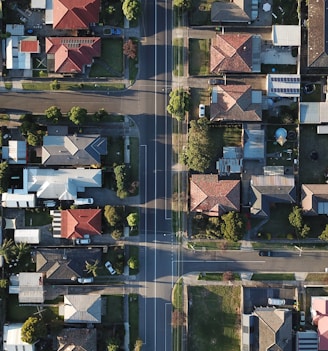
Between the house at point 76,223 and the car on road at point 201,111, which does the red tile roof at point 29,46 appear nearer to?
the house at point 76,223

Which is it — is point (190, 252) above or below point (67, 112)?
below

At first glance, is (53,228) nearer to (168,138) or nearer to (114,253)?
(114,253)

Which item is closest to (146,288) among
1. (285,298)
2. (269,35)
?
(285,298)

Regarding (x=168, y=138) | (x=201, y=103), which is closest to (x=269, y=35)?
(x=201, y=103)

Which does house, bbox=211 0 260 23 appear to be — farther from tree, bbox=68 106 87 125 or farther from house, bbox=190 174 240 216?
tree, bbox=68 106 87 125

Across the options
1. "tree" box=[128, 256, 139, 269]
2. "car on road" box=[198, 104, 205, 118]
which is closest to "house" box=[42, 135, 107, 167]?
"car on road" box=[198, 104, 205, 118]

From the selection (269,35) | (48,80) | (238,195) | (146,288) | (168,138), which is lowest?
(146,288)
